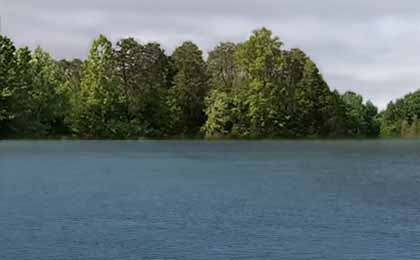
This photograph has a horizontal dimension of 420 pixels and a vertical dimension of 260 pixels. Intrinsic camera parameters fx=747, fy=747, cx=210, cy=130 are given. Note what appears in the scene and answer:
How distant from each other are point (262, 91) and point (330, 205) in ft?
308

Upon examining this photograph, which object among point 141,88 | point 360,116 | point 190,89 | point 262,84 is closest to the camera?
point 262,84

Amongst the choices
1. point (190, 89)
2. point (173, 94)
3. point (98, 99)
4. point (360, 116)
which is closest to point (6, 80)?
point (98, 99)

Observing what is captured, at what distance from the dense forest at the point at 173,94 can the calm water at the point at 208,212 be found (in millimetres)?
61215

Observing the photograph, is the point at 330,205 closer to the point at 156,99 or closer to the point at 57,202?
the point at 57,202

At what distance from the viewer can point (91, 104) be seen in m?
130

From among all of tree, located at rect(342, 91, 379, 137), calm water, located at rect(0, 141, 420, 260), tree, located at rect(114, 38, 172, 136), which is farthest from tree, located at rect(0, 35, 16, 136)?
tree, located at rect(342, 91, 379, 137)

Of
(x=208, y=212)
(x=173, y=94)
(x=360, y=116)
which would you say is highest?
(x=173, y=94)

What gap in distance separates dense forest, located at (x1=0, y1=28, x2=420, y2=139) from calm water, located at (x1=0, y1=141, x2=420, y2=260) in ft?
201

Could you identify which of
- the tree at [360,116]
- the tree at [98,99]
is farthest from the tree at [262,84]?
the tree at [98,99]

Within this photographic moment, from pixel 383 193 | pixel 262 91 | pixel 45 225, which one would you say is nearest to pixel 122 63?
pixel 262 91

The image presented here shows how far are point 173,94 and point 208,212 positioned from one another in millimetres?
104822

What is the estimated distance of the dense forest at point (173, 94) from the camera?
128 metres

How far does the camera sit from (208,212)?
118 ft

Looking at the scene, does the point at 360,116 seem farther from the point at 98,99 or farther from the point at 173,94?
the point at 98,99
